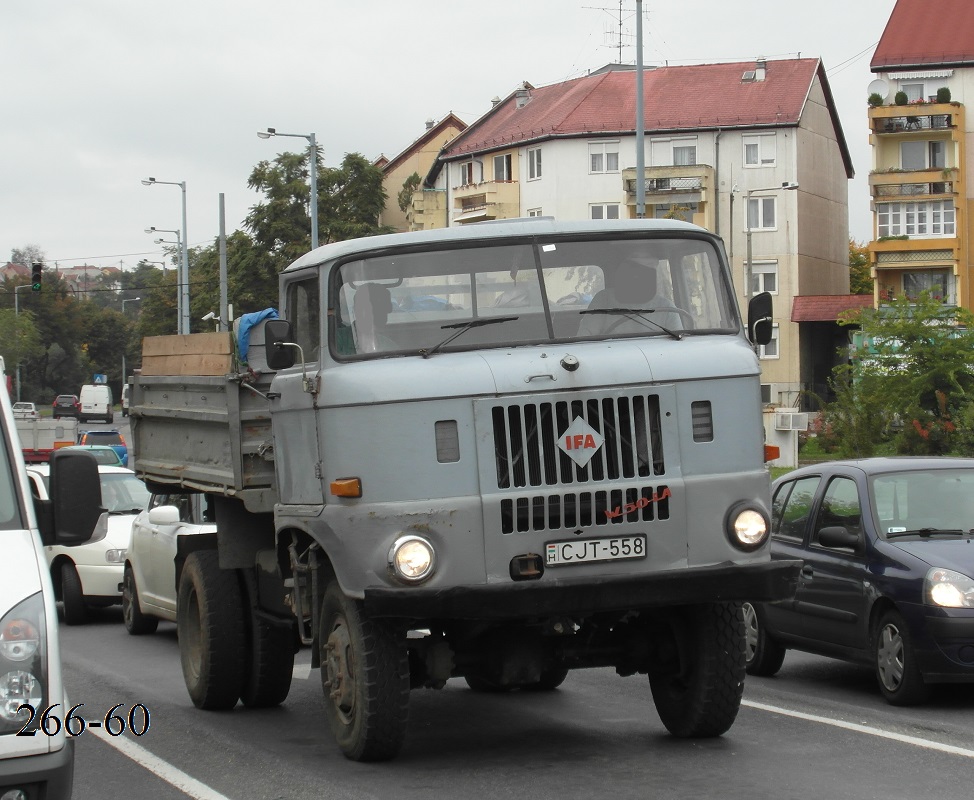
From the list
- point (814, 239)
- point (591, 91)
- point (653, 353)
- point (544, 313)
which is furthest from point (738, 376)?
point (591, 91)

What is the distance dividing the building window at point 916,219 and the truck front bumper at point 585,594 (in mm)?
63491

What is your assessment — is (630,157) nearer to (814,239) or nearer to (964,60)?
(814,239)

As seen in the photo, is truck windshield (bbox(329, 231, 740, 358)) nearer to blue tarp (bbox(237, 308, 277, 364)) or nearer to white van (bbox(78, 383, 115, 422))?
blue tarp (bbox(237, 308, 277, 364))

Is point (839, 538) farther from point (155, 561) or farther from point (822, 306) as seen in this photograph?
point (822, 306)

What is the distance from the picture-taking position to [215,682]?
34.4 feet

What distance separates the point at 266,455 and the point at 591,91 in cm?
7572

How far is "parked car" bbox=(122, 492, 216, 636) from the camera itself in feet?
48.0

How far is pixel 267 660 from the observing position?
10508 mm

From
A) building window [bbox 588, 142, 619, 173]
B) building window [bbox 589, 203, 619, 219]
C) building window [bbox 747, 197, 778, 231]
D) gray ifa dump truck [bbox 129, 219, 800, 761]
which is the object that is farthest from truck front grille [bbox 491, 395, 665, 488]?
building window [bbox 589, 203, 619, 219]

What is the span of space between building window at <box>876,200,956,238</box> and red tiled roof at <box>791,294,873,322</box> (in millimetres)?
5451

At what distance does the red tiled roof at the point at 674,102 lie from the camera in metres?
76.4

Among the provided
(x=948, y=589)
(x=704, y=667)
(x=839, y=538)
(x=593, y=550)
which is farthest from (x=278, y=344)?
(x=948, y=589)

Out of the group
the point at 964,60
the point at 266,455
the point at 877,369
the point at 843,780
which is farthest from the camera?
the point at 964,60

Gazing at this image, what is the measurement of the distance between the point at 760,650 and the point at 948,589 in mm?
2345
